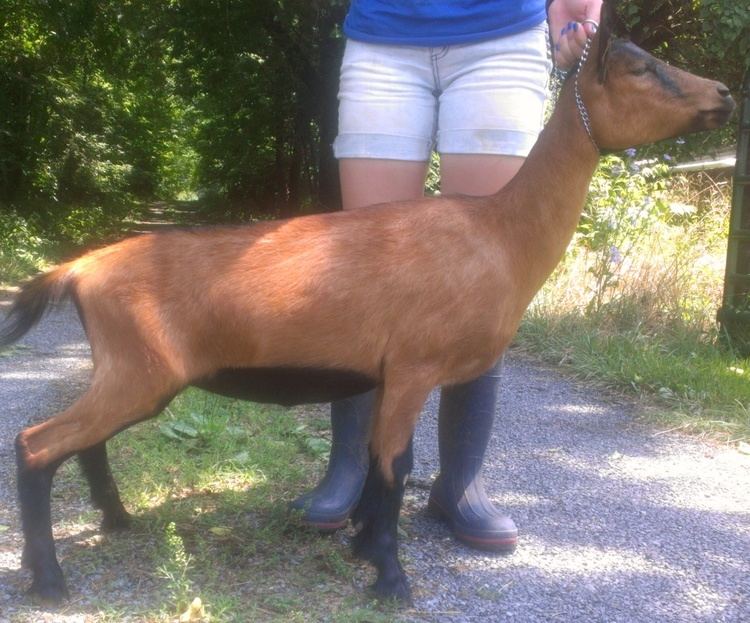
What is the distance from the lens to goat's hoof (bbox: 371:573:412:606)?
2.72 metres

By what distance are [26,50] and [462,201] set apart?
584 inches

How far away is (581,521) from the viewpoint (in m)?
3.55

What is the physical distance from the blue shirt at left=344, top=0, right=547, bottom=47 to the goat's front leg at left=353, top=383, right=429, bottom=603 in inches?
50.1

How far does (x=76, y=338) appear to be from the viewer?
7645mm

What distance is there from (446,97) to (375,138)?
30 cm

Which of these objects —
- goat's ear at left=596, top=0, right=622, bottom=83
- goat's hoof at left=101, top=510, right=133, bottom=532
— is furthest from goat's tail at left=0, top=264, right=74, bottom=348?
goat's ear at left=596, top=0, right=622, bottom=83

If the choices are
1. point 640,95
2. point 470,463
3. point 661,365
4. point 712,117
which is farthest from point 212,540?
point 661,365

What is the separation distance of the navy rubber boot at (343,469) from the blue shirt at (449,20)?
1.34 m

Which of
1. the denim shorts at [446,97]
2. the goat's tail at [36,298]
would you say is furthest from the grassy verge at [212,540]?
the denim shorts at [446,97]

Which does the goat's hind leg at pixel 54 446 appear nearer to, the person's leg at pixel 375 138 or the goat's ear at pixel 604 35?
the person's leg at pixel 375 138

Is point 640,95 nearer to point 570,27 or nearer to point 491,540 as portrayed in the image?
point 570,27

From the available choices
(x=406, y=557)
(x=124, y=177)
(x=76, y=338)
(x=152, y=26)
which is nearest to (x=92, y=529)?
(x=406, y=557)

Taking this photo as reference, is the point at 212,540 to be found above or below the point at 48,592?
below

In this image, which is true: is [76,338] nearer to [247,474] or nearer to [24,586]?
[247,474]
